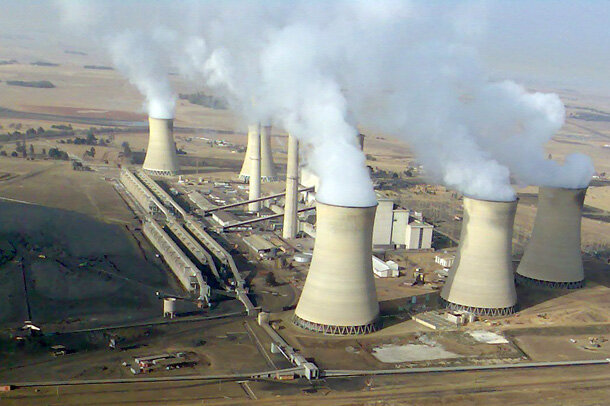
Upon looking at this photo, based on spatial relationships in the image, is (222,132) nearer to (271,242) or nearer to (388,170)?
(388,170)

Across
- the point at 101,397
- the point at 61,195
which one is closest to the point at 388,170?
the point at 61,195

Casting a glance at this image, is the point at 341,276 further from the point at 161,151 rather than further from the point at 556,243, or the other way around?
the point at 161,151

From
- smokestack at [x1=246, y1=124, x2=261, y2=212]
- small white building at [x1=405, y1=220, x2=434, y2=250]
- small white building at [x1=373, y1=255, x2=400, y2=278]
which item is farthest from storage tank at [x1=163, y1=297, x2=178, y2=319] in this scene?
smokestack at [x1=246, y1=124, x2=261, y2=212]

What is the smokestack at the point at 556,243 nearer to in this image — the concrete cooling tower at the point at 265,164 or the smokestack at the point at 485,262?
the smokestack at the point at 485,262

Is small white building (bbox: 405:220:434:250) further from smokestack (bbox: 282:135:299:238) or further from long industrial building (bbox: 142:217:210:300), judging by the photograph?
long industrial building (bbox: 142:217:210:300)

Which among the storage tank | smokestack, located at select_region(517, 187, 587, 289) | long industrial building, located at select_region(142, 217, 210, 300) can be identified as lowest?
the storage tank

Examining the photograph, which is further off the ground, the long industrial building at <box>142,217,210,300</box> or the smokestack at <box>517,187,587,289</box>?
the smokestack at <box>517,187,587,289</box>
